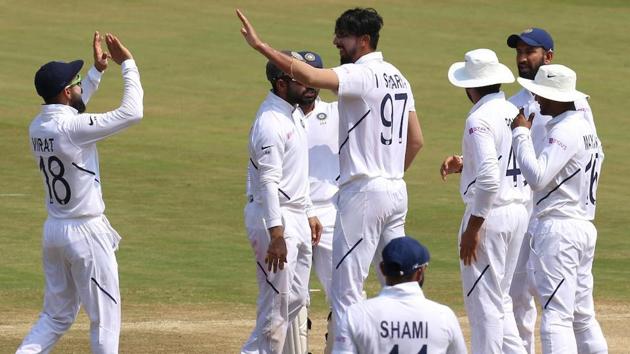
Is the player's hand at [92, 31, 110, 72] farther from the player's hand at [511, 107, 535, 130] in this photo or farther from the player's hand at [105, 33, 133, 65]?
the player's hand at [511, 107, 535, 130]

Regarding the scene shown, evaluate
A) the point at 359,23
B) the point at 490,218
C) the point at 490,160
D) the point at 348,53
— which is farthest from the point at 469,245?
the point at 359,23

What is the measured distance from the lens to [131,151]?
25.7 meters

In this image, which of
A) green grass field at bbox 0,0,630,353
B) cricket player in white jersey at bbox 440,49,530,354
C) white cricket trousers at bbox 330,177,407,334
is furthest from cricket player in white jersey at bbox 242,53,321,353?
green grass field at bbox 0,0,630,353

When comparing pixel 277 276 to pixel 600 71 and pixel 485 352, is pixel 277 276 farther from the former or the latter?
pixel 600 71

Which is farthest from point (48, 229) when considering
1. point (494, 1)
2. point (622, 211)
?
point (494, 1)

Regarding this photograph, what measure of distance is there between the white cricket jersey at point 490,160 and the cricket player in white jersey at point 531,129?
0.33 metres

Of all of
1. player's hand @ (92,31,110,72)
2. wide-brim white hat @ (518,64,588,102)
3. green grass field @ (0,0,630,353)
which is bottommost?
green grass field @ (0,0,630,353)

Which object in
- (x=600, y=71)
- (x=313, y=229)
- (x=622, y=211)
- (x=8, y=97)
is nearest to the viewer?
(x=313, y=229)

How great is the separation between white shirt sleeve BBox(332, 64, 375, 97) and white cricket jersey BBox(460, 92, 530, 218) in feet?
3.23

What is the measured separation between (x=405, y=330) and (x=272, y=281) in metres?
3.31

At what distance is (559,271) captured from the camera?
10672 millimetres

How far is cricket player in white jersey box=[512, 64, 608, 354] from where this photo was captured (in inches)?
415

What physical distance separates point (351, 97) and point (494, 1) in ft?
116

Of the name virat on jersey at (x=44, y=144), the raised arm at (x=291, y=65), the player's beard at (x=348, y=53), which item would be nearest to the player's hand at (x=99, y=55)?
the name virat on jersey at (x=44, y=144)
